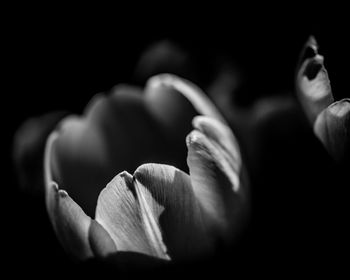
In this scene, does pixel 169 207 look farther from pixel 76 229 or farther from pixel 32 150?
pixel 32 150

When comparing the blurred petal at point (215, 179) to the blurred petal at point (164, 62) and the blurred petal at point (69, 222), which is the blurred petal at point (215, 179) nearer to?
the blurred petal at point (69, 222)

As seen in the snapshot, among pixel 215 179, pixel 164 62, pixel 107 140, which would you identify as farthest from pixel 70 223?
pixel 164 62

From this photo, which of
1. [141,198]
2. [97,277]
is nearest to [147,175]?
[141,198]

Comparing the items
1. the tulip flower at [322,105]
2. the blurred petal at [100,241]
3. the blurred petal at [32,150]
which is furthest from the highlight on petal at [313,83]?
the blurred petal at [32,150]

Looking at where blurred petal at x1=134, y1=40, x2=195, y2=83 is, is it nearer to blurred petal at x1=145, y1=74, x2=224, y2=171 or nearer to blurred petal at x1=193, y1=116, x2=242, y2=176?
blurred petal at x1=145, y1=74, x2=224, y2=171

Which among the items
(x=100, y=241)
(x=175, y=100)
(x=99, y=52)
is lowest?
(x=100, y=241)

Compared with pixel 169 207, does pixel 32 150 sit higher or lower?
higher
